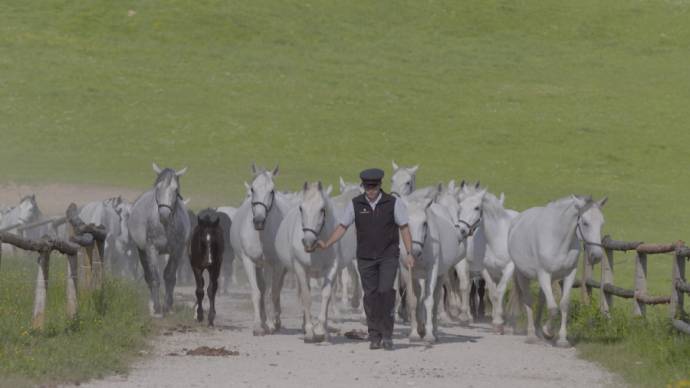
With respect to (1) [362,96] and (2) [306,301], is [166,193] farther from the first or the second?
(1) [362,96]

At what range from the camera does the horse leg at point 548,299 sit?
753 inches

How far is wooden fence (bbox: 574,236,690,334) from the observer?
17688 mm

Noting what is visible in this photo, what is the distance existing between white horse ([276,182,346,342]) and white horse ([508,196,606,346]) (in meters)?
2.60

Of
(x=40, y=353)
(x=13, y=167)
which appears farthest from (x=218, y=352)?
(x=13, y=167)

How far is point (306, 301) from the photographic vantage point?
61.9ft

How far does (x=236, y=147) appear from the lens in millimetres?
58719

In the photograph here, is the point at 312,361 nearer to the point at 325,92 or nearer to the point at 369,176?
→ the point at 369,176

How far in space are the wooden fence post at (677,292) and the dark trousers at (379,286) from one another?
3539 mm

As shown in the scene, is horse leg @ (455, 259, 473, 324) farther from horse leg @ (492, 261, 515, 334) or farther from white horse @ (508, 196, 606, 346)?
white horse @ (508, 196, 606, 346)

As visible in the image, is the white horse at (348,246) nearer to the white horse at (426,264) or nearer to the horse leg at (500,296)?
the white horse at (426,264)

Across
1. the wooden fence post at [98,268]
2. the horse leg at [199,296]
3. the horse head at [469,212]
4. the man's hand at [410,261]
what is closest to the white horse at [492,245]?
the horse head at [469,212]

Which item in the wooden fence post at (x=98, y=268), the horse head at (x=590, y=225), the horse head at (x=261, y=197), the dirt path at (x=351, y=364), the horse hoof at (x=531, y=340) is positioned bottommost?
the horse hoof at (x=531, y=340)

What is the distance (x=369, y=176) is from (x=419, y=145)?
43.8 meters

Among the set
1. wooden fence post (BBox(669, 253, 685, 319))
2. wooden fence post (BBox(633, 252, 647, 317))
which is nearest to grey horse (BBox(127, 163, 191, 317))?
wooden fence post (BBox(633, 252, 647, 317))
